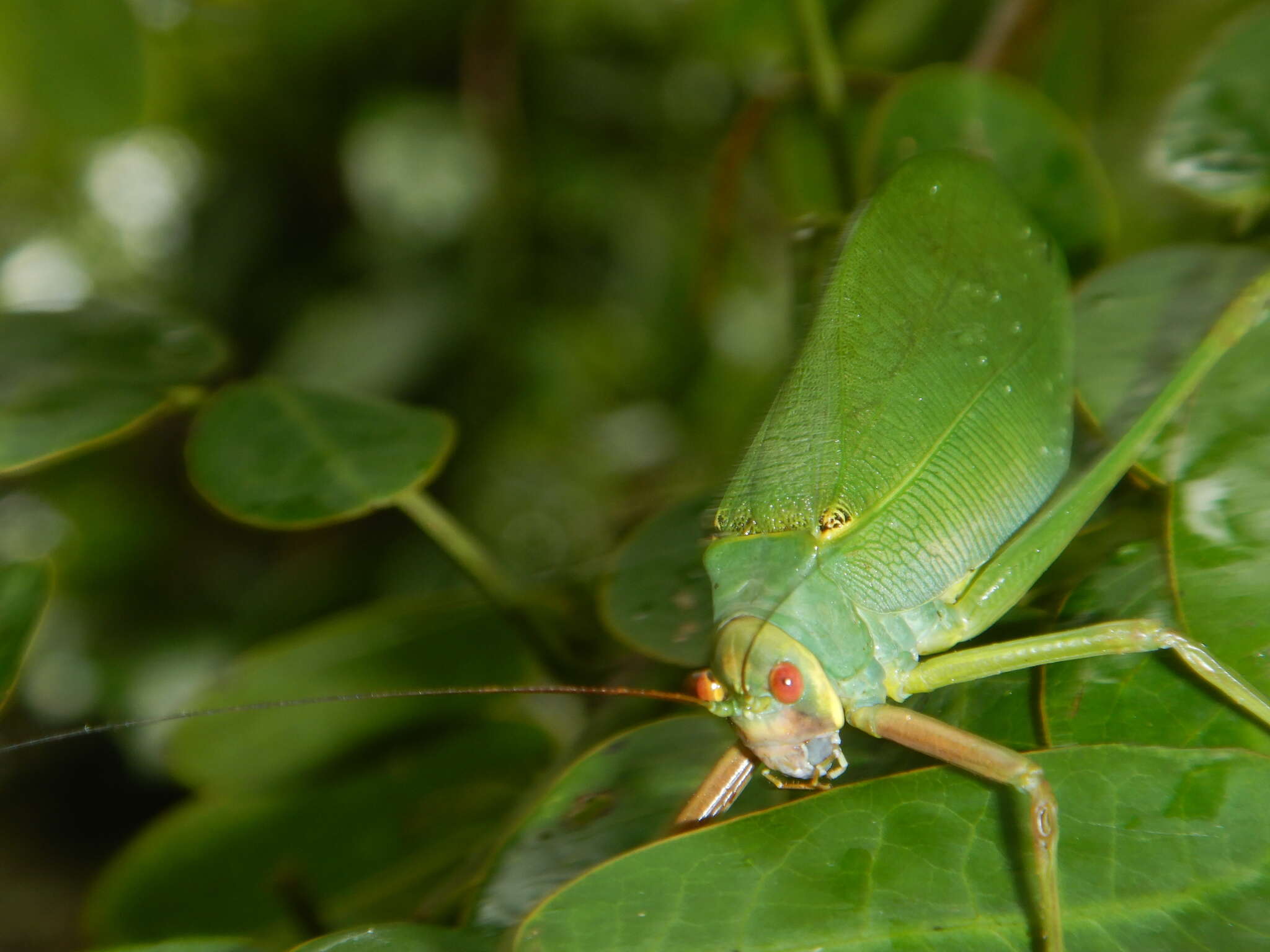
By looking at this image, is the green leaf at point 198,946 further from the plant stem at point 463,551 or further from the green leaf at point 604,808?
the plant stem at point 463,551

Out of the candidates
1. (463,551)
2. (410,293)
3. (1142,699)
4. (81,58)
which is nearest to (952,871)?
(1142,699)

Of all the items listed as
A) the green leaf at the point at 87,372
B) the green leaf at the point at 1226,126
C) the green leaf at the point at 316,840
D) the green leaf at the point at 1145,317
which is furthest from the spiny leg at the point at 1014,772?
the green leaf at the point at 87,372

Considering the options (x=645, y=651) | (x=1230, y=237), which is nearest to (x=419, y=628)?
(x=645, y=651)

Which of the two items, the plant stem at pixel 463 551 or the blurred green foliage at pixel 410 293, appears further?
the blurred green foliage at pixel 410 293

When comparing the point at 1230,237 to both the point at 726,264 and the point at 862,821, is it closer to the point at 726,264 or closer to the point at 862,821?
the point at 862,821

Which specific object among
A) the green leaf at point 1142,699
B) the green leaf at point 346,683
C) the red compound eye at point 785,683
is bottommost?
the green leaf at point 346,683

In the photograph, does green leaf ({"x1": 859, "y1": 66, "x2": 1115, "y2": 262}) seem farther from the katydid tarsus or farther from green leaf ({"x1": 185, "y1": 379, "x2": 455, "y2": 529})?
green leaf ({"x1": 185, "y1": 379, "x2": 455, "y2": 529})

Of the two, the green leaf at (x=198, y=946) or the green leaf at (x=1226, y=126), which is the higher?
the green leaf at (x=1226, y=126)
